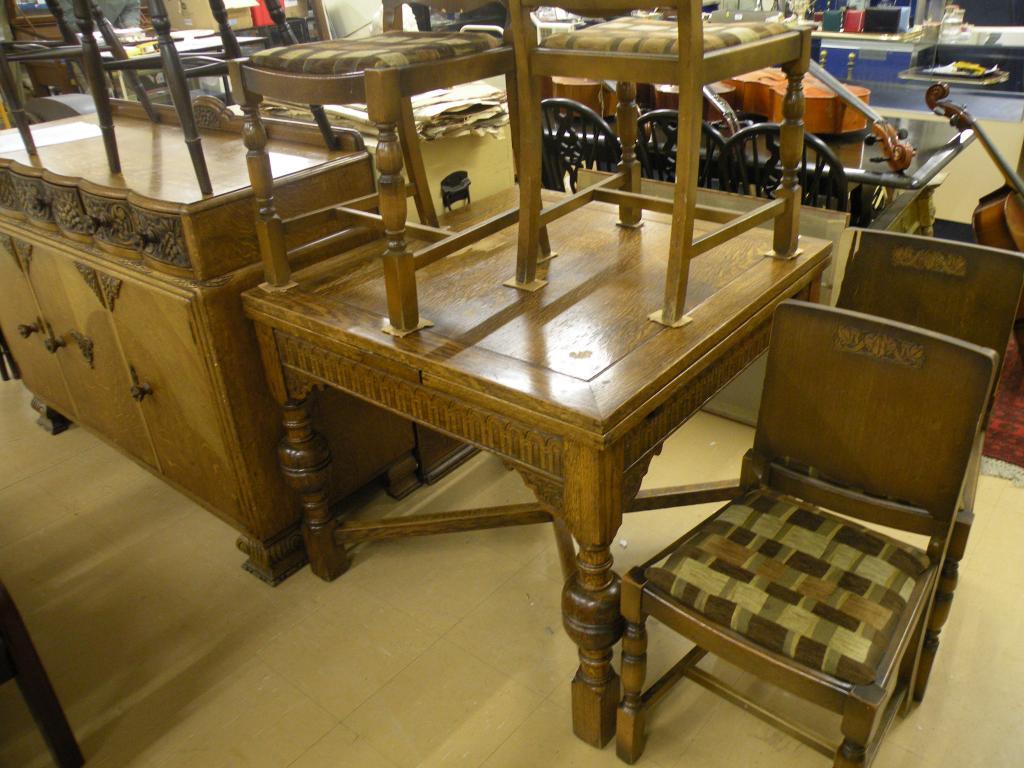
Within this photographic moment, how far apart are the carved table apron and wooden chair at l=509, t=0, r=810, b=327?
0.31ft

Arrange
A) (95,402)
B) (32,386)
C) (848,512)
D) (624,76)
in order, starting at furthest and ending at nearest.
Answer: (32,386) < (95,402) < (848,512) < (624,76)

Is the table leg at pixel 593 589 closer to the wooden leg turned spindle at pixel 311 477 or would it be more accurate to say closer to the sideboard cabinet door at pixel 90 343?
the wooden leg turned spindle at pixel 311 477

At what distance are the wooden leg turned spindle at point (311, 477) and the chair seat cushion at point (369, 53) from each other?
718 millimetres

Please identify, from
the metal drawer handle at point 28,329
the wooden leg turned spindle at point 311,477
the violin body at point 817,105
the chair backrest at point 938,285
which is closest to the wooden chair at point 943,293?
the chair backrest at point 938,285

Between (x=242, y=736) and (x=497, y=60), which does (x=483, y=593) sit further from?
(x=497, y=60)

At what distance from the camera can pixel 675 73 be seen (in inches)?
53.1

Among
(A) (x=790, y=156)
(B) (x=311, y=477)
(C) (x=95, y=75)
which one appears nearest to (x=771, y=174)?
(A) (x=790, y=156)

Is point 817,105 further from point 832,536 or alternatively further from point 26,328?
point 26,328

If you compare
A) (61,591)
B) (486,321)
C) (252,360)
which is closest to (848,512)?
(486,321)

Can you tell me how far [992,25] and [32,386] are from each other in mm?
5322

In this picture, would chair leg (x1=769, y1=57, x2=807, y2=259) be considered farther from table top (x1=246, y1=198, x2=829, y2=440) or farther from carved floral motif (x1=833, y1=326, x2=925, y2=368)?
carved floral motif (x1=833, y1=326, x2=925, y2=368)

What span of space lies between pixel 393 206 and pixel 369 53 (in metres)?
0.27

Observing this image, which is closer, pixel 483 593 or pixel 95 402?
pixel 483 593

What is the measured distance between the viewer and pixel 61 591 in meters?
2.17
